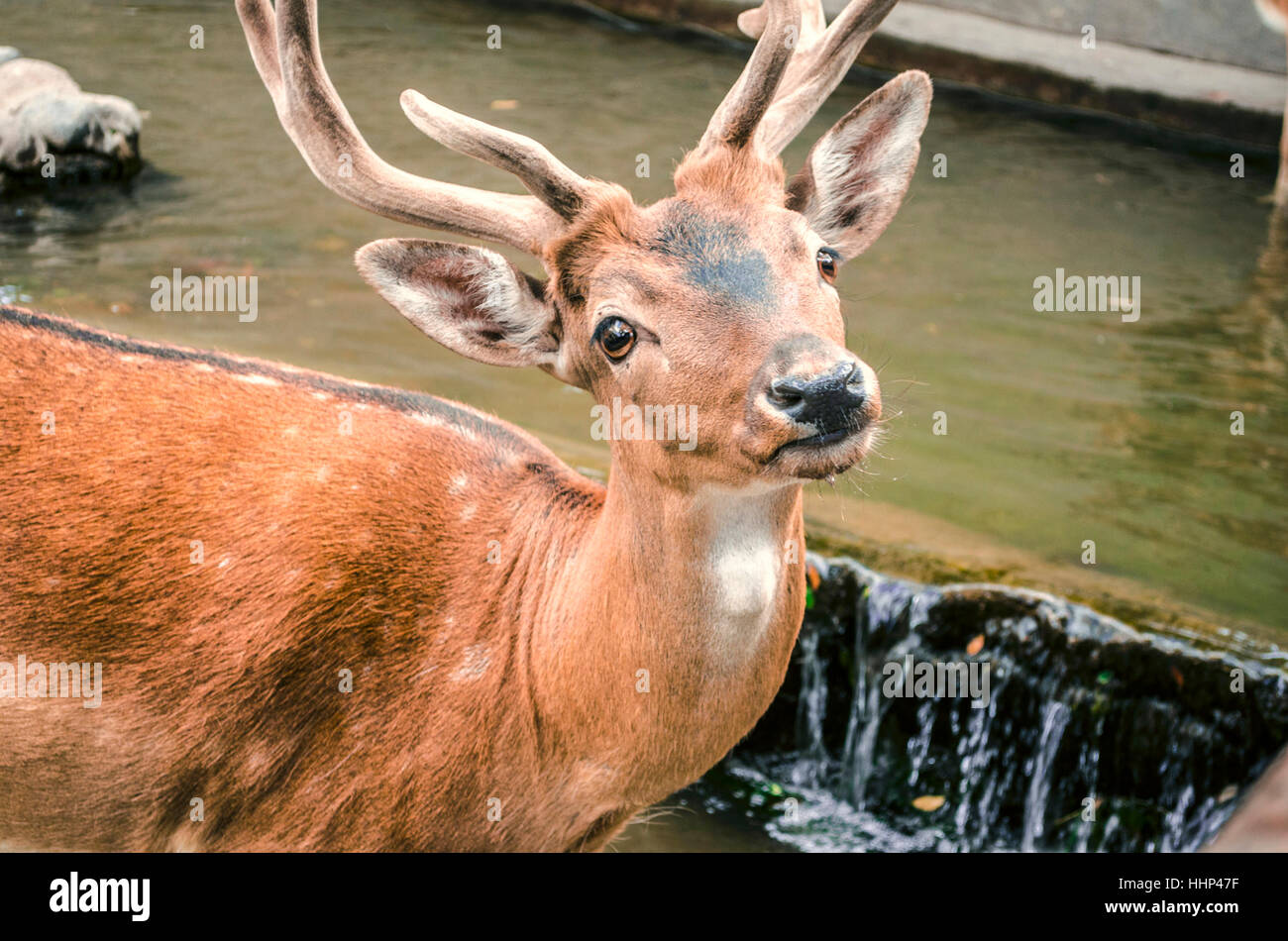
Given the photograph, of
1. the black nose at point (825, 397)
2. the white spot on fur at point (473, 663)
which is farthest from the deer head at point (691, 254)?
the white spot on fur at point (473, 663)

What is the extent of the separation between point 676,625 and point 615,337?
2.45ft

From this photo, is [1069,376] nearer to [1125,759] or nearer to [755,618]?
[1125,759]

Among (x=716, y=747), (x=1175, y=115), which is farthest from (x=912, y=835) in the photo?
(x=1175, y=115)

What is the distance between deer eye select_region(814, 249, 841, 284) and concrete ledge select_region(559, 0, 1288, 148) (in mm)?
8864

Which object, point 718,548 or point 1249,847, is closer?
point 1249,847

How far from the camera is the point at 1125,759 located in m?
5.19

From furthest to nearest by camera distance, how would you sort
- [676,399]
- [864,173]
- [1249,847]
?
1. [864,173]
2. [676,399]
3. [1249,847]

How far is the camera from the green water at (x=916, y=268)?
6289 mm

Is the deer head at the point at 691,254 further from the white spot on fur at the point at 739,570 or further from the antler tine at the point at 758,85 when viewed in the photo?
the white spot on fur at the point at 739,570

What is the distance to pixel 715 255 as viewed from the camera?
3.38 metres

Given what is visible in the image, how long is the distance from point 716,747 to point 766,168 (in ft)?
5.08

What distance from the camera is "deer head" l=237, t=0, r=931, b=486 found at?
314cm

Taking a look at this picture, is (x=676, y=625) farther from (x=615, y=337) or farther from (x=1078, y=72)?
(x=1078, y=72)

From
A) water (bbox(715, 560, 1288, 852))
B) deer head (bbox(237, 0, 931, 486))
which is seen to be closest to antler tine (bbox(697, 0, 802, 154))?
deer head (bbox(237, 0, 931, 486))
